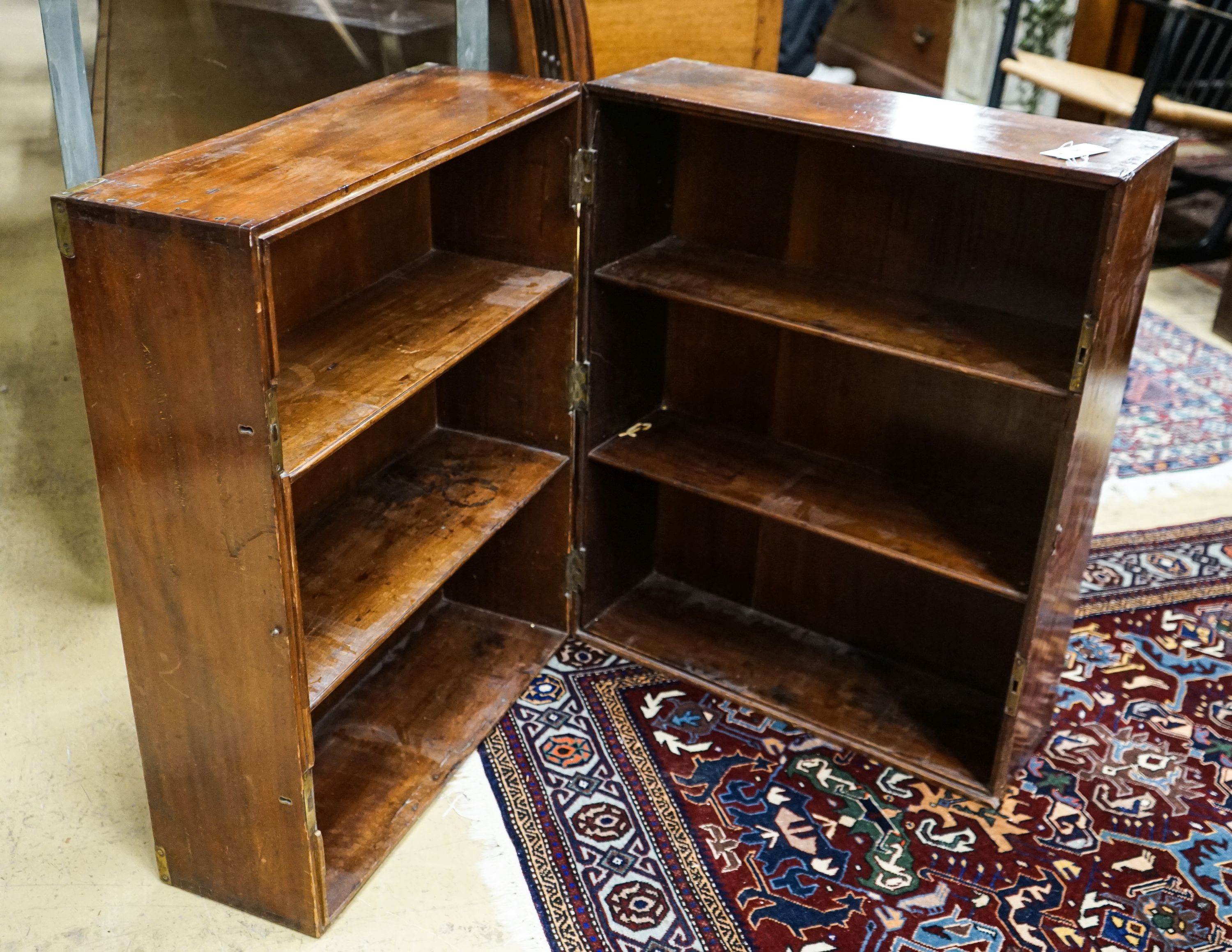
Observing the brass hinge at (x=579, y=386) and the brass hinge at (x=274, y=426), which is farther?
the brass hinge at (x=579, y=386)

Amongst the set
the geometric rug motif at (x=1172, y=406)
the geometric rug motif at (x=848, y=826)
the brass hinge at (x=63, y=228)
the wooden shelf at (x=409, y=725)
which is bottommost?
the geometric rug motif at (x=848, y=826)

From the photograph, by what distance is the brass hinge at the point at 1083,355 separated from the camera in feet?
7.02

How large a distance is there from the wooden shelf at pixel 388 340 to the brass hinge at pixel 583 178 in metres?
0.16

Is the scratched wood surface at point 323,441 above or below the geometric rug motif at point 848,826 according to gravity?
Result: above

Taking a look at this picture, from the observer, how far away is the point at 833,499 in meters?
2.74

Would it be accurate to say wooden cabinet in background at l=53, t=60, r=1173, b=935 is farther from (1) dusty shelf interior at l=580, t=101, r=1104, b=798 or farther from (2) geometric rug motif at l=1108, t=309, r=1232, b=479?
(2) geometric rug motif at l=1108, t=309, r=1232, b=479

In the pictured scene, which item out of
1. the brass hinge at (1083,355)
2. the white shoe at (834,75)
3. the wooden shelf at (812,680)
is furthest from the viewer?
the white shoe at (834,75)

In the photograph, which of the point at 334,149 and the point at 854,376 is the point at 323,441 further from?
the point at 854,376

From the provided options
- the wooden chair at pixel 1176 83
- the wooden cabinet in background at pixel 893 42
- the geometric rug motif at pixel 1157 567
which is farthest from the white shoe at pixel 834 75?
the geometric rug motif at pixel 1157 567

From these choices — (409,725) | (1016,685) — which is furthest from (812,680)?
(409,725)

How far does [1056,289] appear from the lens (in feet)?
8.11

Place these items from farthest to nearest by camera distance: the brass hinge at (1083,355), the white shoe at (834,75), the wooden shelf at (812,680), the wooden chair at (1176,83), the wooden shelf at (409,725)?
1. the white shoe at (834,75)
2. the wooden chair at (1176,83)
3. the wooden shelf at (812,680)
4. the wooden shelf at (409,725)
5. the brass hinge at (1083,355)

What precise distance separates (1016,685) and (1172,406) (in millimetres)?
2126

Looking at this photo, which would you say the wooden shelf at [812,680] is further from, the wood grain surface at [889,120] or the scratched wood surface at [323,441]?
the wood grain surface at [889,120]
